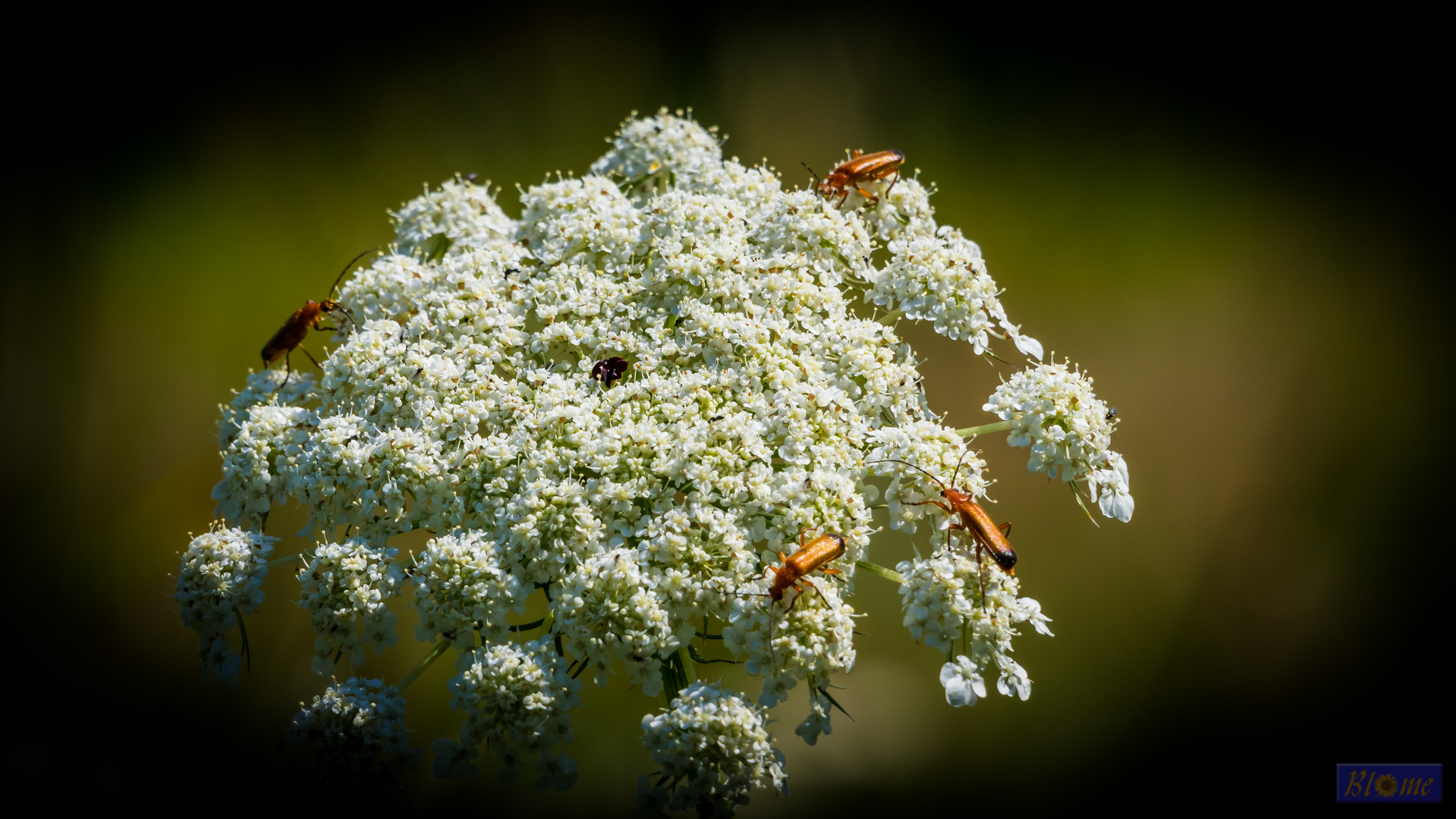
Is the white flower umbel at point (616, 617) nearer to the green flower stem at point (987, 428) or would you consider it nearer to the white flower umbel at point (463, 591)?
the white flower umbel at point (463, 591)

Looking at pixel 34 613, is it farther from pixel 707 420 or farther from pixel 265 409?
pixel 707 420

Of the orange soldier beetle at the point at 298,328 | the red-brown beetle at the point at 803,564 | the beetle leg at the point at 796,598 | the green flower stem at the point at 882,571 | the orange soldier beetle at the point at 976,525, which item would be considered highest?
the orange soldier beetle at the point at 298,328

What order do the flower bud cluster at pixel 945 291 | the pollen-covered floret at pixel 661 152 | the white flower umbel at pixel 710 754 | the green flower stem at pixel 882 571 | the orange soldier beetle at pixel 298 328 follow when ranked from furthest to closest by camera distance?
the pollen-covered floret at pixel 661 152
the orange soldier beetle at pixel 298 328
the flower bud cluster at pixel 945 291
the green flower stem at pixel 882 571
the white flower umbel at pixel 710 754

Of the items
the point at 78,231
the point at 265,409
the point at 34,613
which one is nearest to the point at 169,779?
the point at 34,613

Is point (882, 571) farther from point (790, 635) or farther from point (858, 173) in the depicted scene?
point (858, 173)

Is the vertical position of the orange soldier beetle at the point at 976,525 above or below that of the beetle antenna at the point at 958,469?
below

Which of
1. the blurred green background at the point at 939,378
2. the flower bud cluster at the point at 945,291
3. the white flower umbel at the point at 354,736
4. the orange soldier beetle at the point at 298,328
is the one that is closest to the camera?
the white flower umbel at the point at 354,736

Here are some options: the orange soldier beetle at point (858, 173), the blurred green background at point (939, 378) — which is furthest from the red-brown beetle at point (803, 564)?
the blurred green background at point (939, 378)

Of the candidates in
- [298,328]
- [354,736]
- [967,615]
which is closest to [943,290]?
[967,615]
